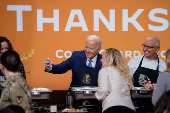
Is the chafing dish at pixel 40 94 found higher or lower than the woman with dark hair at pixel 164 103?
lower

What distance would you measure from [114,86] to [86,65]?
38.5 inches

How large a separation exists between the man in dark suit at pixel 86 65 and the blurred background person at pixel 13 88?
1271 millimetres

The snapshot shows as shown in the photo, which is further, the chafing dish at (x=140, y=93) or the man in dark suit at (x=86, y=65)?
the man in dark suit at (x=86, y=65)

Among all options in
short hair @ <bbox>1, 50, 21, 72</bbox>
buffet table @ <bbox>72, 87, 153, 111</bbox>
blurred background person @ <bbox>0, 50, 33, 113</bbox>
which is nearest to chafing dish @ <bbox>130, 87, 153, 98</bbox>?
buffet table @ <bbox>72, 87, 153, 111</bbox>

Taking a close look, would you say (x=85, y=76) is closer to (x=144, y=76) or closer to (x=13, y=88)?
(x=144, y=76)

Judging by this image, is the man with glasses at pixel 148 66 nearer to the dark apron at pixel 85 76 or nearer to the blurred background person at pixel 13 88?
the dark apron at pixel 85 76

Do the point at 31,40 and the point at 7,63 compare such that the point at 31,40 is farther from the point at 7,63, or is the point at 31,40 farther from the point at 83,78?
the point at 7,63

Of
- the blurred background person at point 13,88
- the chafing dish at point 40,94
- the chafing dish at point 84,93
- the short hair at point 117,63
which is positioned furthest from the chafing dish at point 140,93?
the blurred background person at point 13,88

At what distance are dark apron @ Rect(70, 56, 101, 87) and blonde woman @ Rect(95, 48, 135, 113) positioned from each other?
2.33 feet

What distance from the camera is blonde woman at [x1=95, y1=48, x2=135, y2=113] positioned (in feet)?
9.30

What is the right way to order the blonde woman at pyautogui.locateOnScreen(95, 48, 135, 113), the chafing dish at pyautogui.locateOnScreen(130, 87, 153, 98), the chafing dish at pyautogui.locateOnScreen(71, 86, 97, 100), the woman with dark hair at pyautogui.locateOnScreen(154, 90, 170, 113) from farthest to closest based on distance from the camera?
the chafing dish at pyautogui.locateOnScreen(130, 87, 153, 98), the chafing dish at pyautogui.locateOnScreen(71, 86, 97, 100), the blonde woman at pyautogui.locateOnScreen(95, 48, 135, 113), the woman with dark hair at pyautogui.locateOnScreen(154, 90, 170, 113)

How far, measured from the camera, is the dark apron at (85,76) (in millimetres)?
3691

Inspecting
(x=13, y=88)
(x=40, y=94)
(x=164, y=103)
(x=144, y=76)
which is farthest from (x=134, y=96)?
(x=164, y=103)

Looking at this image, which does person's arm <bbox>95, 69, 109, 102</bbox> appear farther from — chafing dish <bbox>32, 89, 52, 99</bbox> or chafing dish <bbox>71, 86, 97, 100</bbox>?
chafing dish <bbox>32, 89, 52, 99</bbox>
